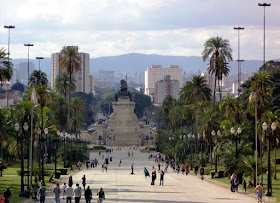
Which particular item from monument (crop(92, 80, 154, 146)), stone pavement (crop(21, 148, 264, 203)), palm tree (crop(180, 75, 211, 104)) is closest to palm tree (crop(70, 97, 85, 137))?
palm tree (crop(180, 75, 211, 104))

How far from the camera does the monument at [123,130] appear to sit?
174875 mm

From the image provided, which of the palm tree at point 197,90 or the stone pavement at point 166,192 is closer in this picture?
the stone pavement at point 166,192

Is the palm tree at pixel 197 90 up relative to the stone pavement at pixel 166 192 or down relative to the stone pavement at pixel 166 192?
up

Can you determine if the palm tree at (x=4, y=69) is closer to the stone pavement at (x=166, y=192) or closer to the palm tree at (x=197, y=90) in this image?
the stone pavement at (x=166, y=192)

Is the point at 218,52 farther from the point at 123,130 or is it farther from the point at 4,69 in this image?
the point at 123,130

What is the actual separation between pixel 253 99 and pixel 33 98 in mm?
17615

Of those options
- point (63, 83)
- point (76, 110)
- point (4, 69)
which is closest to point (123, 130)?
point (76, 110)

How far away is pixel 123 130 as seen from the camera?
176m

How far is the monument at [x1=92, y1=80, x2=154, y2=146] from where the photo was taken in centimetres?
17488

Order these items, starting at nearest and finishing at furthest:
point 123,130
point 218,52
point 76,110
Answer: point 218,52 → point 76,110 → point 123,130

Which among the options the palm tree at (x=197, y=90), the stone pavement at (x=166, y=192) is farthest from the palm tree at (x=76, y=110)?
the stone pavement at (x=166, y=192)

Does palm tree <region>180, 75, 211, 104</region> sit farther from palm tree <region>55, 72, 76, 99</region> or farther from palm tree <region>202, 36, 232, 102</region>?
palm tree <region>55, 72, 76, 99</region>

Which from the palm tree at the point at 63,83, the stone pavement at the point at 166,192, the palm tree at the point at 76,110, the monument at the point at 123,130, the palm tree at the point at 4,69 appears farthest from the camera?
the monument at the point at 123,130

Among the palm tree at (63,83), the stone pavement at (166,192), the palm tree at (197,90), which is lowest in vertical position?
the stone pavement at (166,192)
